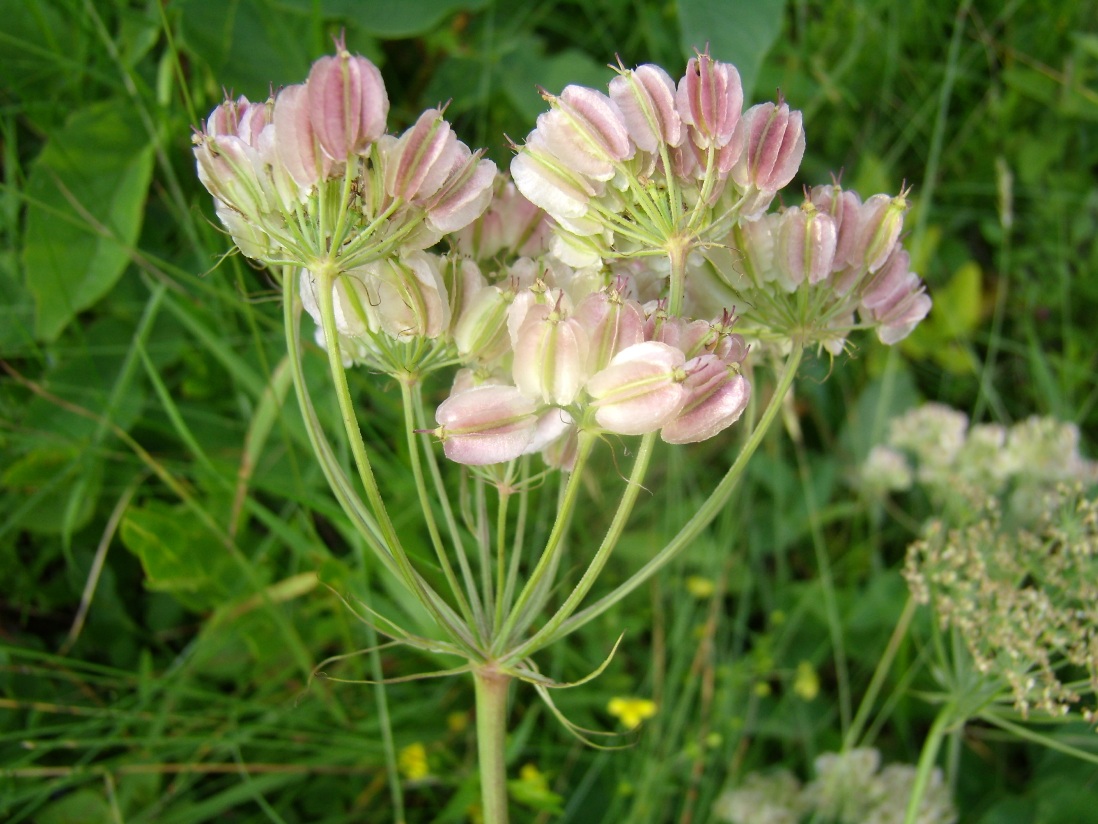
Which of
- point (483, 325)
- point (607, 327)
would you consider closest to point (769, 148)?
point (607, 327)

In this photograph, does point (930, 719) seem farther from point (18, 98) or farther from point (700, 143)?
point (18, 98)

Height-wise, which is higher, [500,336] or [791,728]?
[500,336]

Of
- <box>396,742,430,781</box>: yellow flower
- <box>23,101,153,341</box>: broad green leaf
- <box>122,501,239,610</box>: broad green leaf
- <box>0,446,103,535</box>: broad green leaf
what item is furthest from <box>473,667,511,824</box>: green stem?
<box>23,101,153,341</box>: broad green leaf

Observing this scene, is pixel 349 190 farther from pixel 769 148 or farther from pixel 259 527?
pixel 259 527

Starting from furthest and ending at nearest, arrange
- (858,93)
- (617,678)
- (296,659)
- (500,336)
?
(858,93) < (617,678) < (296,659) < (500,336)

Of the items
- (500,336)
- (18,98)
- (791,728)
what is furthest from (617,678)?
(18,98)
